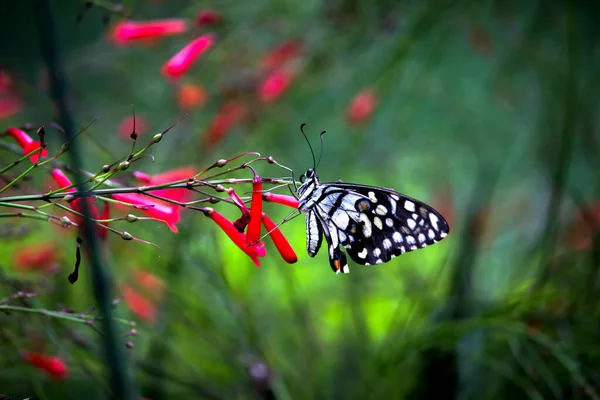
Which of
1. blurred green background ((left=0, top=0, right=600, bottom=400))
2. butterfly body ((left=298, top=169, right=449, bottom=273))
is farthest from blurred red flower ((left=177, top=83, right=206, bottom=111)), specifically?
butterfly body ((left=298, top=169, right=449, bottom=273))

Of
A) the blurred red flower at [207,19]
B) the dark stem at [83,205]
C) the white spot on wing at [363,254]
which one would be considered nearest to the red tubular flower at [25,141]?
the dark stem at [83,205]

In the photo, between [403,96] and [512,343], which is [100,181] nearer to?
[512,343]

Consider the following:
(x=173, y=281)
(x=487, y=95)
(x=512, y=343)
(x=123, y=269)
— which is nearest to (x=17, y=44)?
(x=123, y=269)

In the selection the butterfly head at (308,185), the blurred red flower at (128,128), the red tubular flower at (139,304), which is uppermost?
the blurred red flower at (128,128)

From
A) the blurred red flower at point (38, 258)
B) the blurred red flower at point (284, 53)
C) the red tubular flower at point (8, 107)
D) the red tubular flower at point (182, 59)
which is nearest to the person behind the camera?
the red tubular flower at point (182, 59)

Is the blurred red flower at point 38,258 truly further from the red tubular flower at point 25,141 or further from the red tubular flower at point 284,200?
the red tubular flower at point 284,200

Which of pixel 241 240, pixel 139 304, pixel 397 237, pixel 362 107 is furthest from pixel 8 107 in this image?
pixel 362 107
